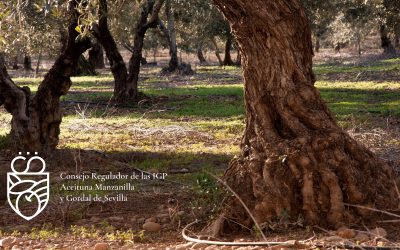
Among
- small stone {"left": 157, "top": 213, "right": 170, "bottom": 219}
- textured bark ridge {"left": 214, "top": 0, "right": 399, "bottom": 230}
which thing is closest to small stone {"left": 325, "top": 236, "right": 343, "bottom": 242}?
textured bark ridge {"left": 214, "top": 0, "right": 399, "bottom": 230}

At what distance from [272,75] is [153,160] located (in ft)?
13.4

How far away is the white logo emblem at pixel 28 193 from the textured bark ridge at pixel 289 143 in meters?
2.28

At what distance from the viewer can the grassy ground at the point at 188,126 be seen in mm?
8992

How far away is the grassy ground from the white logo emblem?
579 millimetres

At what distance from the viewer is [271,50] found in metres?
5.48

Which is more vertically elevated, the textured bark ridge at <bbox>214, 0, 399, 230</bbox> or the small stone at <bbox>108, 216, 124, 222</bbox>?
the textured bark ridge at <bbox>214, 0, 399, 230</bbox>

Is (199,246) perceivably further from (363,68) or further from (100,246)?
(363,68)

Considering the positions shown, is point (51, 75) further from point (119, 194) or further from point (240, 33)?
point (240, 33)

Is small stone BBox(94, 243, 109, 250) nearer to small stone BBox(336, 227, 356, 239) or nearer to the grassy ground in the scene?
the grassy ground

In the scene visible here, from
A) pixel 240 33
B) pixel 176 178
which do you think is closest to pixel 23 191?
pixel 176 178

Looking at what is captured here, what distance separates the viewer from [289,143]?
530 cm

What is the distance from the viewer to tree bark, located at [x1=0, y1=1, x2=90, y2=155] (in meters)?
9.30

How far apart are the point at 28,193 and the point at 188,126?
222 inches

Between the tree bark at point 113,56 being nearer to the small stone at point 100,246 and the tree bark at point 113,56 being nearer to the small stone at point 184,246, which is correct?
the small stone at point 100,246
